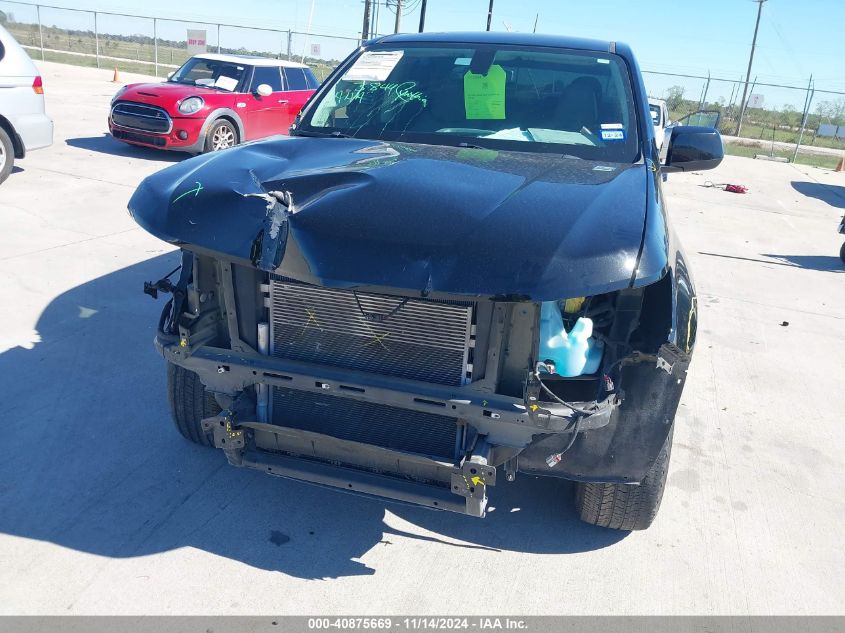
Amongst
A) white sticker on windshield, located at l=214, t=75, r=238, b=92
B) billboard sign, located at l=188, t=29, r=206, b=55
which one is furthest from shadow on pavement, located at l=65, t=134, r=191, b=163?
billboard sign, located at l=188, t=29, r=206, b=55

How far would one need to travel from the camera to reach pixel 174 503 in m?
3.09

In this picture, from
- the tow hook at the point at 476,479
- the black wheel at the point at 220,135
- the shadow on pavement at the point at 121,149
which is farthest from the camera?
the shadow on pavement at the point at 121,149

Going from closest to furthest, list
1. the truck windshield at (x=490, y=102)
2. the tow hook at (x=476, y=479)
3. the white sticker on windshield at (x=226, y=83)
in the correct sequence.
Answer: the tow hook at (x=476, y=479) < the truck windshield at (x=490, y=102) < the white sticker on windshield at (x=226, y=83)

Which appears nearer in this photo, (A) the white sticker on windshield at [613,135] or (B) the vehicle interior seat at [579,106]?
(A) the white sticker on windshield at [613,135]

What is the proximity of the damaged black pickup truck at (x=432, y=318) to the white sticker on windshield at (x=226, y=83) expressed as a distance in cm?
900

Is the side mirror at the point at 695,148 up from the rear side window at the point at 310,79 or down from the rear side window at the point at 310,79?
up

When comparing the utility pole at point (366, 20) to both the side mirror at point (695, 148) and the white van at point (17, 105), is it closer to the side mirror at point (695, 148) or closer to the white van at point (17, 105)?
the white van at point (17, 105)

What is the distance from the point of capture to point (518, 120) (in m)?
3.51

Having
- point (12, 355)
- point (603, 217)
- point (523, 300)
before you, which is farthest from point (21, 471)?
point (603, 217)

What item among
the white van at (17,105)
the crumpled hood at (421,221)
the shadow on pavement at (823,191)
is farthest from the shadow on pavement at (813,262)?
the white van at (17,105)

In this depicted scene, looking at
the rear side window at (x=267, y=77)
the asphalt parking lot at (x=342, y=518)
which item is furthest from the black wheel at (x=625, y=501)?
the rear side window at (x=267, y=77)

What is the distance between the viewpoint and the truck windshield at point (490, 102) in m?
3.37

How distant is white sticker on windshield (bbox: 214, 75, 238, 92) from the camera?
1122 cm

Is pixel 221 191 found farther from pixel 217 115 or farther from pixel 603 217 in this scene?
pixel 217 115
